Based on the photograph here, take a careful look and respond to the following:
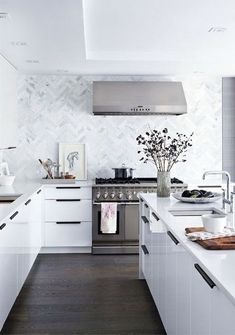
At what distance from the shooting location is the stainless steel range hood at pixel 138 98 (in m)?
5.67

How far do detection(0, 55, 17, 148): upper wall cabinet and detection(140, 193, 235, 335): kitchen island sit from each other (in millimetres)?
1832

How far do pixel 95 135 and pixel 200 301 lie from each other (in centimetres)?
435

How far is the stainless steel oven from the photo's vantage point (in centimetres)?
552

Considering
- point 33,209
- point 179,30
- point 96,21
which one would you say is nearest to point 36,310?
point 33,209

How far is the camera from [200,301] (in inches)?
77.3

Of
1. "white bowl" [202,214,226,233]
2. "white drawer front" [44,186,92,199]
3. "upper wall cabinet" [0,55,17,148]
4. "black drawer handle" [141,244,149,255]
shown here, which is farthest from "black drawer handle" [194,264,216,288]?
"white drawer front" [44,186,92,199]

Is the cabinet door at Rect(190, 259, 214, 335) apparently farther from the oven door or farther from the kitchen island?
the oven door

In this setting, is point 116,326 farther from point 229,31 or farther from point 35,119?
point 35,119

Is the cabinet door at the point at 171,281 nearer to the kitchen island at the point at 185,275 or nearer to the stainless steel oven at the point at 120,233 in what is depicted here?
the kitchen island at the point at 185,275

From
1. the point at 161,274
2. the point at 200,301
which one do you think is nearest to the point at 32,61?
the point at 161,274

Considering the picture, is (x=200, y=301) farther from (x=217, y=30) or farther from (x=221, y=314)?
(x=217, y=30)

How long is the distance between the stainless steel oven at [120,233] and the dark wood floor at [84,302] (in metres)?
0.39

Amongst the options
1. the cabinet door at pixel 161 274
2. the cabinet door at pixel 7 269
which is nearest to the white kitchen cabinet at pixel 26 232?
the cabinet door at pixel 7 269

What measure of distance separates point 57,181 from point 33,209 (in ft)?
3.13
